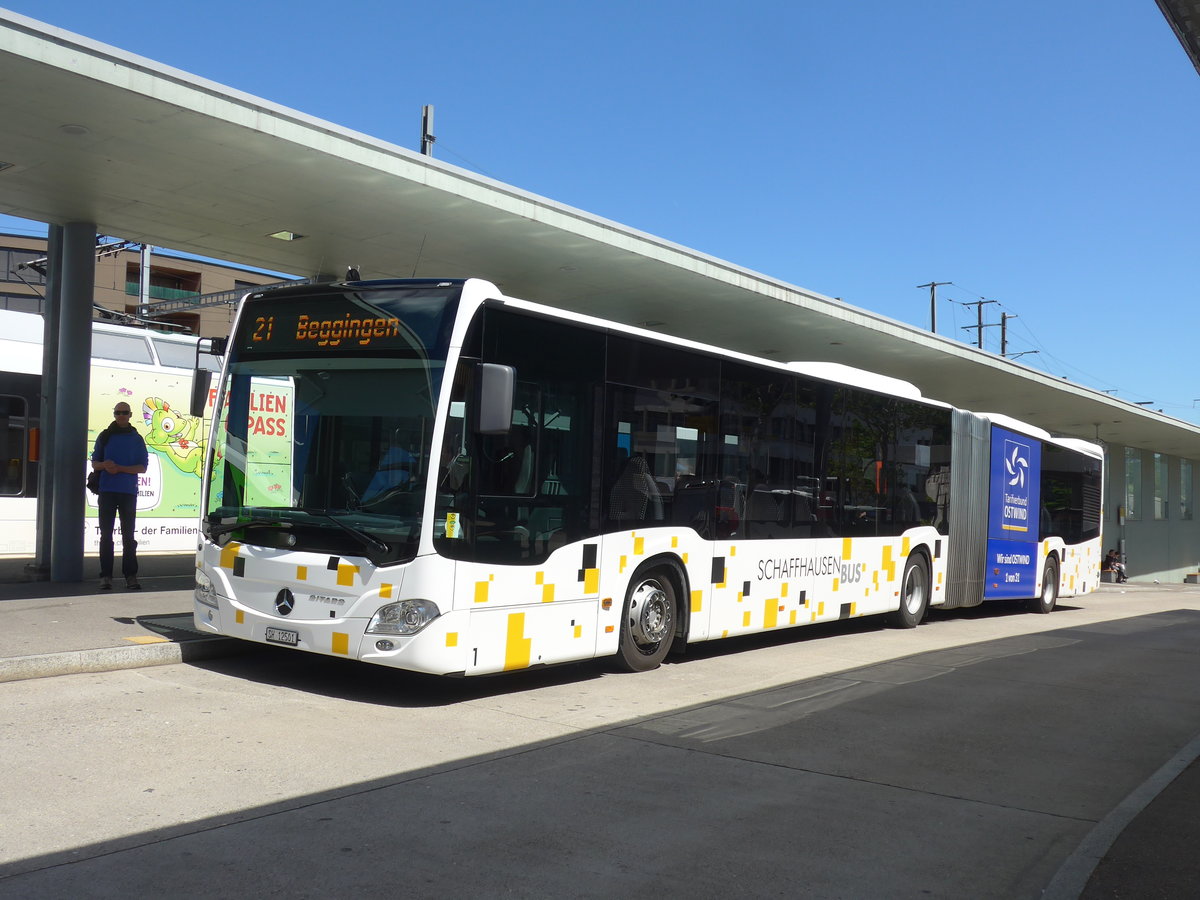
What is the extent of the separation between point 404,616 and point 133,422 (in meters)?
11.9

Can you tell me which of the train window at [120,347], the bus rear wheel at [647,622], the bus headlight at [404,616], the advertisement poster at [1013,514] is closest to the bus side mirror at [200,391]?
the bus headlight at [404,616]

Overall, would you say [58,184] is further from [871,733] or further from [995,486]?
[995,486]

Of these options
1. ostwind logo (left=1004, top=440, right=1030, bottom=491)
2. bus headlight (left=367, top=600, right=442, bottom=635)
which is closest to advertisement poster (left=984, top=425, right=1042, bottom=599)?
ostwind logo (left=1004, top=440, right=1030, bottom=491)

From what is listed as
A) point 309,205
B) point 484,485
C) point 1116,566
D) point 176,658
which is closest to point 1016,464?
point 309,205

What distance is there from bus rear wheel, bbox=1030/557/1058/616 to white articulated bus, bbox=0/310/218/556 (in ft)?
46.8

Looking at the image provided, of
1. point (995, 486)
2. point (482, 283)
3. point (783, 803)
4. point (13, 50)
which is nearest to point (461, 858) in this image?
point (783, 803)

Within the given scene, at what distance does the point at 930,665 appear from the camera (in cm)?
1143

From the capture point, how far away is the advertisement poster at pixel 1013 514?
1745 centimetres

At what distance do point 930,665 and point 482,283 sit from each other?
20.5 feet

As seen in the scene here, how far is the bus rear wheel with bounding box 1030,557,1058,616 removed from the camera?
19769mm

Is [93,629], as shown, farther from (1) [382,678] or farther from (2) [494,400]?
(2) [494,400]

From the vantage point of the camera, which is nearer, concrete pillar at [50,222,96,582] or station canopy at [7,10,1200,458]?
station canopy at [7,10,1200,458]

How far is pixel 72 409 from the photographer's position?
13.0m

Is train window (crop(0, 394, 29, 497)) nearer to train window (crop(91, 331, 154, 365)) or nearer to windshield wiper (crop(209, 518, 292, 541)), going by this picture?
train window (crop(91, 331, 154, 365))
